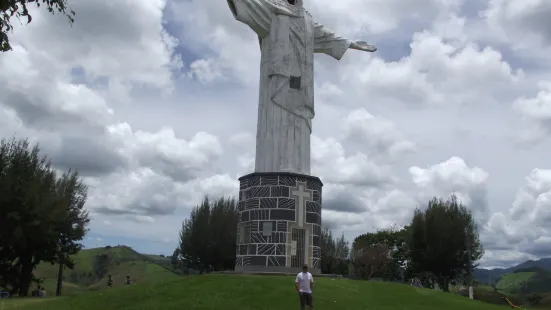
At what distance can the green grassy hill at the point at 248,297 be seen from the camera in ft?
55.3

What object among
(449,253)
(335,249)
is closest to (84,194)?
(449,253)

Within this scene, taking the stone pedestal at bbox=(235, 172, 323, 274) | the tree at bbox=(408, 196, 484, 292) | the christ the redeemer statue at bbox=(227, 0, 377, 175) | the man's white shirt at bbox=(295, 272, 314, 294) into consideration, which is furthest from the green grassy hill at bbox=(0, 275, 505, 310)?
the tree at bbox=(408, 196, 484, 292)

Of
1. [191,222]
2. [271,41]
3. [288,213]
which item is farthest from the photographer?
[191,222]

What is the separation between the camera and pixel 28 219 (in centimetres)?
2903

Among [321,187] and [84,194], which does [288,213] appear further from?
[84,194]

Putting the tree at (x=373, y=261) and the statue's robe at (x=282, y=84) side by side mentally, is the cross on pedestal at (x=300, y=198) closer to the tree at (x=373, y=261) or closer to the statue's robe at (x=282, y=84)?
the statue's robe at (x=282, y=84)

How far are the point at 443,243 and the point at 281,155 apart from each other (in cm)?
2080

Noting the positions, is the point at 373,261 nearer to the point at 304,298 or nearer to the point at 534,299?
the point at 534,299

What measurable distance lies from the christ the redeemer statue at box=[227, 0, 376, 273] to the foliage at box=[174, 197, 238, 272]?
24.0 m

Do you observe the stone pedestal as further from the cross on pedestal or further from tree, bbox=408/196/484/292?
tree, bbox=408/196/484/292

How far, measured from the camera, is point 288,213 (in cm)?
2434

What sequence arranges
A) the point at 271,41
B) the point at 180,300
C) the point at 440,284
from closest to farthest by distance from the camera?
the point at 180,300
the point at 271,41
the point at 440,284

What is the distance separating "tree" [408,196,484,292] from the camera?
40688mm

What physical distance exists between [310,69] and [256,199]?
7517 millimetres
